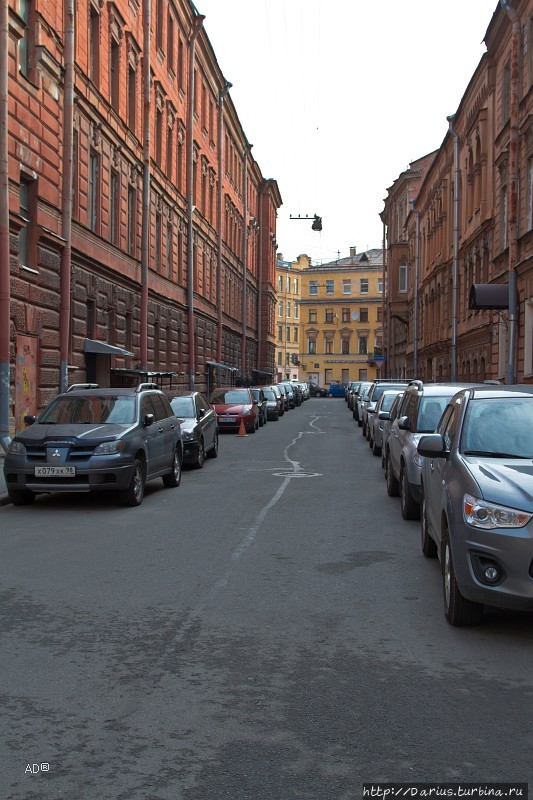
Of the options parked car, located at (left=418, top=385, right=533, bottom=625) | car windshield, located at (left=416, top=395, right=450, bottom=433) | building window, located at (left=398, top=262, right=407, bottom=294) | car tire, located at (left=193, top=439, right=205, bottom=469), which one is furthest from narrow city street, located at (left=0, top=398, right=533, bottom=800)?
building window, located at (left=398, top=262, right=407, bottom=294)

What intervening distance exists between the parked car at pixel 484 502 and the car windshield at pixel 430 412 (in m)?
3.73

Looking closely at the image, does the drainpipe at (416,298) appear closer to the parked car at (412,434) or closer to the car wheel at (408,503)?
the parked car at (412,434)

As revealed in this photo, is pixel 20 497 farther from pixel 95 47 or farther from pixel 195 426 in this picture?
pixel 95 47

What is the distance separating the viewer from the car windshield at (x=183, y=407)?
57.5ft

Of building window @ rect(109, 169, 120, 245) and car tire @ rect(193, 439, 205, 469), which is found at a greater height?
building window @ rect(109, 169, 120, 245)

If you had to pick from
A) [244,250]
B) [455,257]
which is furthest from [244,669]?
[244,250]

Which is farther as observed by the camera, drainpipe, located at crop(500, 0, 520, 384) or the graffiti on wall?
drainpipe, located at crop(500, 0, 520, 384)

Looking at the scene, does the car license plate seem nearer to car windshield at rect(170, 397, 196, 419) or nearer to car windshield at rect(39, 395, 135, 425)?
car windshield at rect(39, 395, 135, 425)

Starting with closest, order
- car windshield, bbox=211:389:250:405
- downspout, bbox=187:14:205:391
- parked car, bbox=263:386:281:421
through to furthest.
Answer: car windshield, bbox=211:389:250:405 < downspout, bbox=187:14:205:391 < parked car, bbox=263:386:281:421

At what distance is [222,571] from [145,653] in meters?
2.38

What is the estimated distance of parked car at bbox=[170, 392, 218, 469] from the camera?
54.6ft

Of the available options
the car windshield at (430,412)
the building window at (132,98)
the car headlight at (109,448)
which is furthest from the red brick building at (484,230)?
the car headlight at (109,448)

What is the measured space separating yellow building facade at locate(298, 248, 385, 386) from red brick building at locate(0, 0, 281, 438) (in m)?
57.6

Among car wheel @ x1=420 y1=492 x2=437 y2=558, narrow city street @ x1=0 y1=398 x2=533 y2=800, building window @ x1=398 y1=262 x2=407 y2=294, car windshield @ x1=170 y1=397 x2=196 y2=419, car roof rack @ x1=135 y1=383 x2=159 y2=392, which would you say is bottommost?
narrow city street @ x1=0 y1=398 x2=533 y2=800
